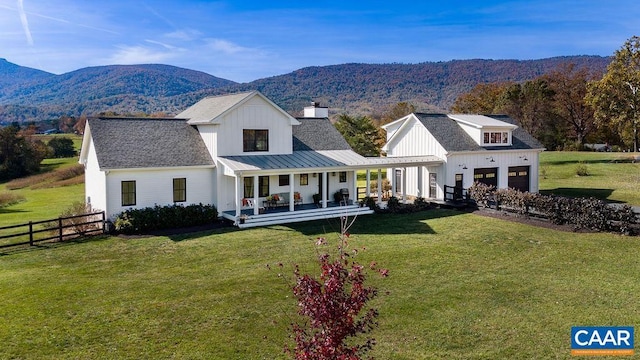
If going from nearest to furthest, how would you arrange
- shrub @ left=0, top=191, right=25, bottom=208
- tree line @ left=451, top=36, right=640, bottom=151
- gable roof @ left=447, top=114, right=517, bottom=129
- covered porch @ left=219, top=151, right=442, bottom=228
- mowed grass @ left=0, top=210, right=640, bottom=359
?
1. mowed grass @ left=0, top=210, right=640, bottom=359
2. covered porch @ left=219, top=151, right=442, bottom=228
3. gable roof @ left=447, top=114, right=517, bottom=129
4. shrub @ left=0, top=191, right=25, bottom=208
5. tree line @ left=451, top=36, right=640, bottom=151

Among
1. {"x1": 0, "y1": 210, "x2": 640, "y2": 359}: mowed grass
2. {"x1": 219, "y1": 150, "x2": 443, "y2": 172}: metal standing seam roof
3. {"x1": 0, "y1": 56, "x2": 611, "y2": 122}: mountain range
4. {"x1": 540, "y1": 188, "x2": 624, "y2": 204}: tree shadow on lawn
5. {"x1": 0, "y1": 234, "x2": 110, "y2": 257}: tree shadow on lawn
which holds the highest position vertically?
{"x1": 0, "y1": 56, "x2": 611, "y2": 122}: mountain range

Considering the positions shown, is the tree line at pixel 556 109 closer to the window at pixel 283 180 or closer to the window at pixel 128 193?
the window at pixel 283 180

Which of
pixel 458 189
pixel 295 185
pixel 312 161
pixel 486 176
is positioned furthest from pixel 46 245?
pixel 486 176

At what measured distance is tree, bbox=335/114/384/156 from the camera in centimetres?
4675

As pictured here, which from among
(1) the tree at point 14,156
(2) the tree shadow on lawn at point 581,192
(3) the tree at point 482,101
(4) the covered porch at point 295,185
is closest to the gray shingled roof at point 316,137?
(4) the covered porch at point 295,185

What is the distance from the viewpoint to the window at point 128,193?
2098cm

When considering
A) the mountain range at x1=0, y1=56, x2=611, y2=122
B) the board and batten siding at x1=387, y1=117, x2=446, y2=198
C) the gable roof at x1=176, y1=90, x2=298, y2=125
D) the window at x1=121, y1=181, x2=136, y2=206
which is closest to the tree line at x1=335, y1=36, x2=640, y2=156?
the board and batten siding at x1=387, y1=117, x2=446, y2=198

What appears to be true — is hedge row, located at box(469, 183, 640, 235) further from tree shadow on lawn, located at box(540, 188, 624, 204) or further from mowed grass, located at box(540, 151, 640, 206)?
tree shadow on lawn, located at box(540, 188, 624, 204)

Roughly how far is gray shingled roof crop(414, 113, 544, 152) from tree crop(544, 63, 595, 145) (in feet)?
108

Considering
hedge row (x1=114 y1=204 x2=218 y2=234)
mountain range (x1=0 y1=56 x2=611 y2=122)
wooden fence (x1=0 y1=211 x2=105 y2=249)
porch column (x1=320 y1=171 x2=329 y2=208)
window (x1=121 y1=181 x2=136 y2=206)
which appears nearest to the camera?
wooden fence (x1=0 y1=211 x2=105 y2=249)

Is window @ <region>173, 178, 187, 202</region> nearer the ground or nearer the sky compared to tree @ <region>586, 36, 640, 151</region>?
nearer the ground

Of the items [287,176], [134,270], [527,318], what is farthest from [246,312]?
[287,176]

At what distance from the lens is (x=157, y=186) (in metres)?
21.7

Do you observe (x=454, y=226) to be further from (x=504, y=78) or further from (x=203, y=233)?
(x=504, y=78)
